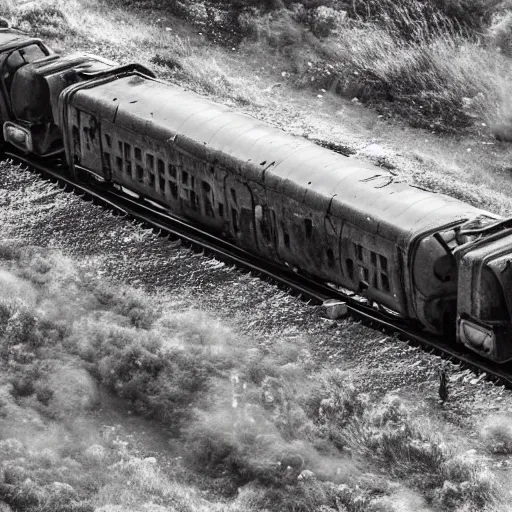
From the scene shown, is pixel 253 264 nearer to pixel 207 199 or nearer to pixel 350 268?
pixel 207 199

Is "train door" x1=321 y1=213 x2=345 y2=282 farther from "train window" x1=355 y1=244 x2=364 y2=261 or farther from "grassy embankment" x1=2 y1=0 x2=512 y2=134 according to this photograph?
"grassy embankment" x1=2 y1=0 x2=512 y2=134

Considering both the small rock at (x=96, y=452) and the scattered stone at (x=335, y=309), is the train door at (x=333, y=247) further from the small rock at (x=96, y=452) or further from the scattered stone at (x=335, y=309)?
the small rock at (x=96, y=452)

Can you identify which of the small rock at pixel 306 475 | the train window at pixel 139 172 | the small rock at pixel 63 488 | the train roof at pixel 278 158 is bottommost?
the small rock at pixel 306 475

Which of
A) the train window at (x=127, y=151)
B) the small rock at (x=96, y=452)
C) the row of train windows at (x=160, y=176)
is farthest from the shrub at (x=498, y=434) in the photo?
the train window at (x=127, y=151)

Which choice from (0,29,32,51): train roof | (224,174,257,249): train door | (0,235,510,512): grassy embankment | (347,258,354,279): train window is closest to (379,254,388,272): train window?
(347,258,354,279): train window

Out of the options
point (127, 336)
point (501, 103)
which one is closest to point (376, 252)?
point (127, 336)

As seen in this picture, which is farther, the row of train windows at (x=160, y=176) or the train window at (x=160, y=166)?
the train window at (x=160, y=166)
